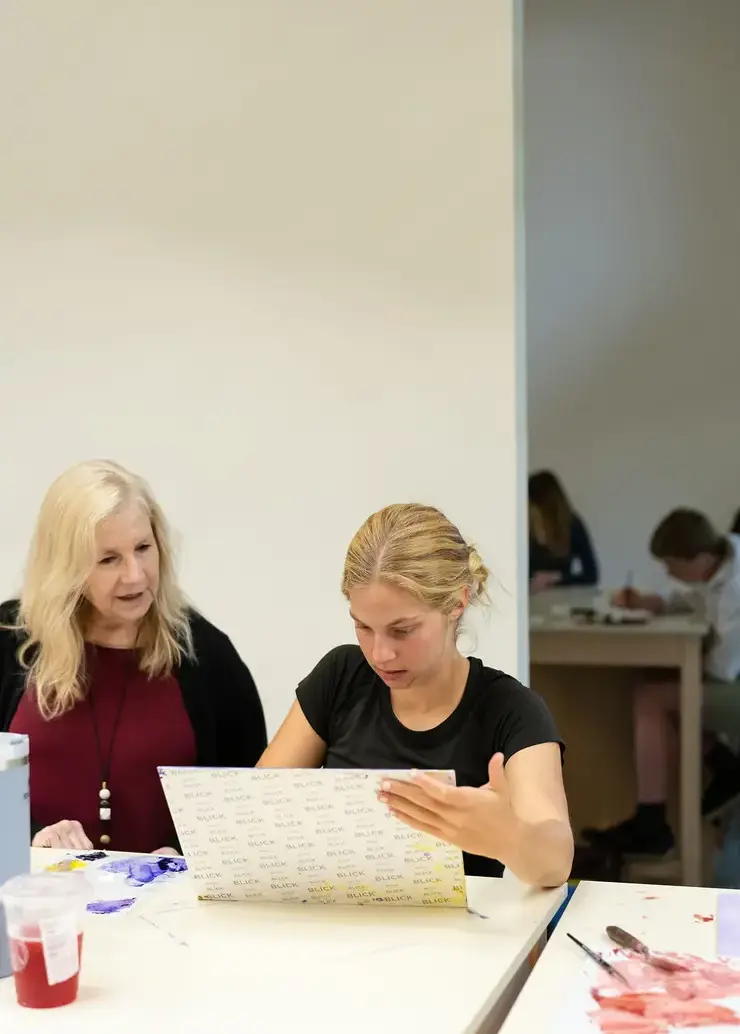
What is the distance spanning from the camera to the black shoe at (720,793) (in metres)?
4.00

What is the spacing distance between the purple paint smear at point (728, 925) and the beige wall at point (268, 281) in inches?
44.1

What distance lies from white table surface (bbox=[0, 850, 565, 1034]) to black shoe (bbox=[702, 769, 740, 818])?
2.63m

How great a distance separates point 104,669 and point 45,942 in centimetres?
100

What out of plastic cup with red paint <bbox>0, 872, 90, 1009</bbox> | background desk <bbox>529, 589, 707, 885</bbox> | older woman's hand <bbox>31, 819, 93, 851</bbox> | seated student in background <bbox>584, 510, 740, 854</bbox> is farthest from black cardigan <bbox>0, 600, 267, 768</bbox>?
seated student in background <bbox>584, 510, 740, 854</bbox>

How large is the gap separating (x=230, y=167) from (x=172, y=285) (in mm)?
326

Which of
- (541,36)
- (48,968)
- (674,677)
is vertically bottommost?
(674,677)

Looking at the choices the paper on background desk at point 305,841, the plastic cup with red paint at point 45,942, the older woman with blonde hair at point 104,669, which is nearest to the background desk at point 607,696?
the older woman with blonde hair at point 104,669

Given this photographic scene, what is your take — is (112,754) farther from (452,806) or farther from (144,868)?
(452,806)

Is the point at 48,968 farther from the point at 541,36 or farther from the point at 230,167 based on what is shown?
the point at 541,36

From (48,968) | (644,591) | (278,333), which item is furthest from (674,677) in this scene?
(48,968)

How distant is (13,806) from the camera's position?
4.61 ft

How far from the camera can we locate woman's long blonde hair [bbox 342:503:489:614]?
174cm

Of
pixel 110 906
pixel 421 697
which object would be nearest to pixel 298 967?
pixel 110 906

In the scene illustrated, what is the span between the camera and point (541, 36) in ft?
Result: 15.0
